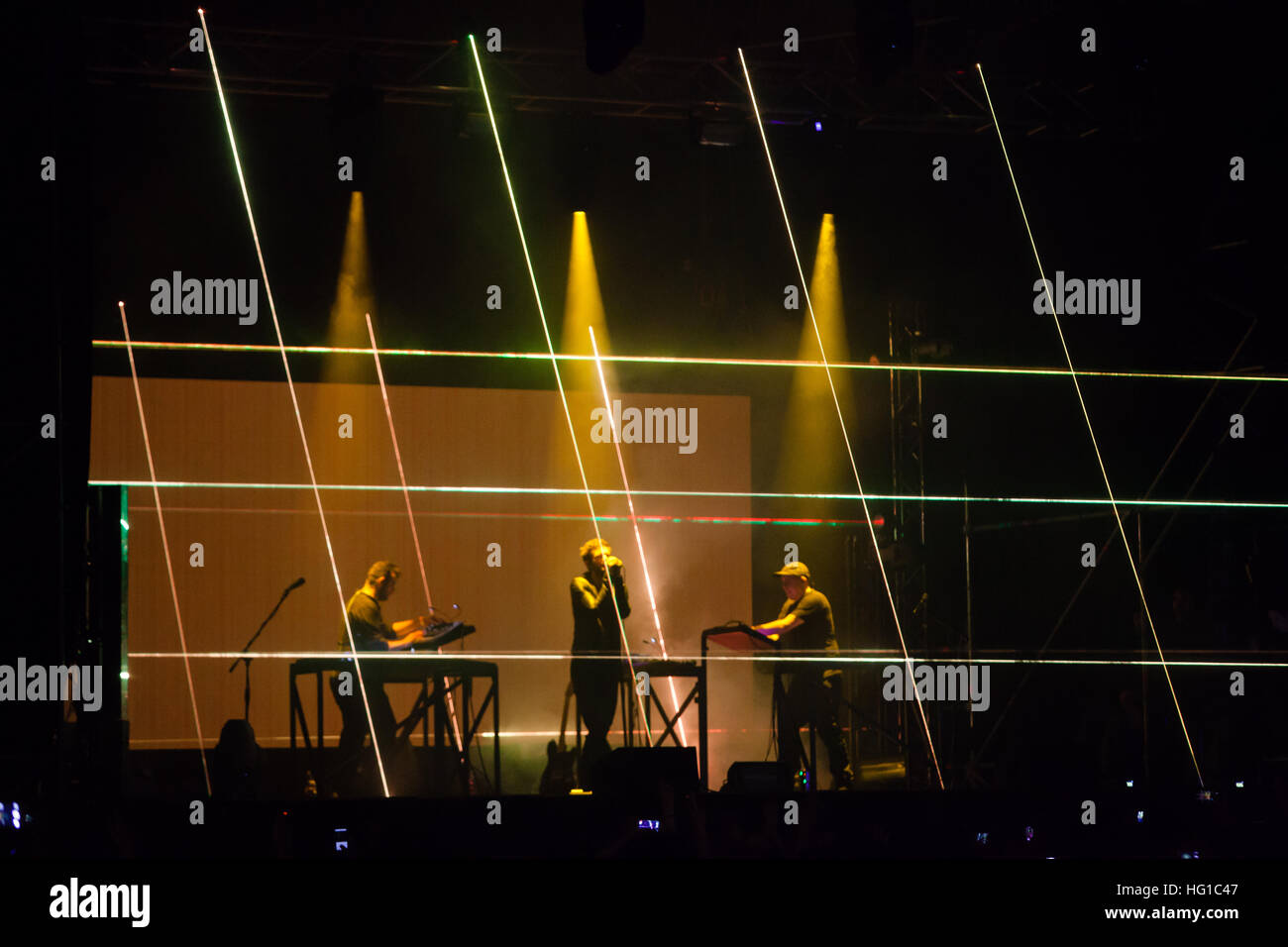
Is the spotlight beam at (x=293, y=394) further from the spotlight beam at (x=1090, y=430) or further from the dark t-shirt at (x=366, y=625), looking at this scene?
the spotlight beam at (x=1090, y=430)

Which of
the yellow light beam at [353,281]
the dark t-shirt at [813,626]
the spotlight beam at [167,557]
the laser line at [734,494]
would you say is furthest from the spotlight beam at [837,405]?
the spotlight beam at [167,557]

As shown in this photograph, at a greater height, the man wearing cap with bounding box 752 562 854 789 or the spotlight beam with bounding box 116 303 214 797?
the spotlight beam with bounding box 116 303 214 797

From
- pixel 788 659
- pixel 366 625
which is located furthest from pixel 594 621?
pixel 366 625

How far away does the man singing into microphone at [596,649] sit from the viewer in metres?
7.05

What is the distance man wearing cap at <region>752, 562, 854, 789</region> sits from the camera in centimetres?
672

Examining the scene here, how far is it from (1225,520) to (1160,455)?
2.32 ft

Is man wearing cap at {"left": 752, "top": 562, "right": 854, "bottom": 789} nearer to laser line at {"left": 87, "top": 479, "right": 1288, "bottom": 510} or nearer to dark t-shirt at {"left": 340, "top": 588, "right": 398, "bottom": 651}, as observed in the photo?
laser line at {"left": 87, "top": 479, "right": 1288, "bottom": 510}

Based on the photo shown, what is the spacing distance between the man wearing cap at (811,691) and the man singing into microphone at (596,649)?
877 millimetres

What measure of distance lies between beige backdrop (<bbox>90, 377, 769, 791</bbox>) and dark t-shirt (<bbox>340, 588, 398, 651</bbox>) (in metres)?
1.87

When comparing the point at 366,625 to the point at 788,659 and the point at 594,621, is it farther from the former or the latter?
the point at 788,659

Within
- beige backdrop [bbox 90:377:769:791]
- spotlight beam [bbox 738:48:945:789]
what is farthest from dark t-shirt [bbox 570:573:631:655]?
spotlight beam [bbox 738:48:945:789]

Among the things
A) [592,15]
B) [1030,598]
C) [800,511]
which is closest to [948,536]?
[1030,598]

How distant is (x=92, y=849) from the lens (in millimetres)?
3850
